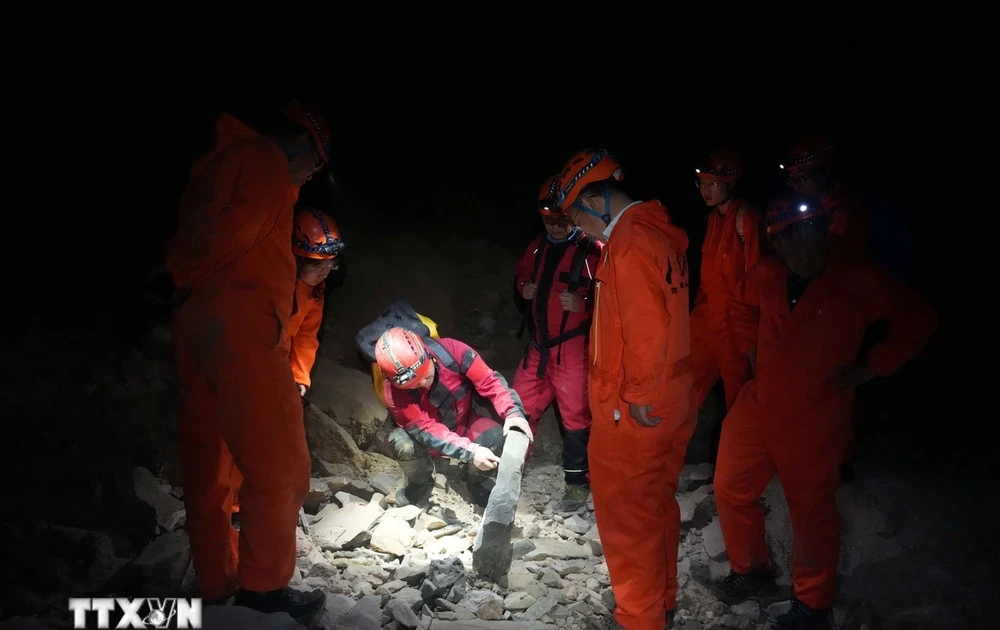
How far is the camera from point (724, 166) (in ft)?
14.2

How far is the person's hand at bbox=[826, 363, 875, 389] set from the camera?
301 cm

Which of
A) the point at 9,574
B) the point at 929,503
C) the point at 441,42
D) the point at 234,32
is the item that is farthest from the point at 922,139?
the point at 9,574

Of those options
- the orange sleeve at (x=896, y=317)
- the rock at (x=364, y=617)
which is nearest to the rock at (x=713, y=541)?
the orange sleeve at (x=896, y=317)

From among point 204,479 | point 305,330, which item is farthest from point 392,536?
point 305,330

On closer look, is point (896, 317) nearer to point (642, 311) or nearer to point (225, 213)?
point (642, 311)

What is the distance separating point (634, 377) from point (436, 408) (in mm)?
1997

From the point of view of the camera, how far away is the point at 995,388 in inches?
211

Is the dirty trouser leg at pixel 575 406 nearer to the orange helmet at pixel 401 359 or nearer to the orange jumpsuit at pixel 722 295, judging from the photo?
the orange jumpsuit at pixel 722 295

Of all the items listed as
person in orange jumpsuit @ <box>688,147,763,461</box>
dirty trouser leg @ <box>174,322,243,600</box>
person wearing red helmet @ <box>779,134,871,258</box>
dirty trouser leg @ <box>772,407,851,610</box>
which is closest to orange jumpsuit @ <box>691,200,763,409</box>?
person in orange jumpsuit @ <box>688,147,763,461</box>

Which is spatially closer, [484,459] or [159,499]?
[159,499]

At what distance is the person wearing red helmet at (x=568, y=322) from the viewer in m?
4.68

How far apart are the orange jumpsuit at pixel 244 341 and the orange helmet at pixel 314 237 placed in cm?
144

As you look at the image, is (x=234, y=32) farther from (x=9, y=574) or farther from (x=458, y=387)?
(x=9, y=574)

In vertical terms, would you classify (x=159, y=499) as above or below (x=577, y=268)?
below
